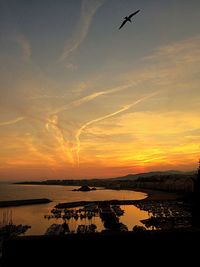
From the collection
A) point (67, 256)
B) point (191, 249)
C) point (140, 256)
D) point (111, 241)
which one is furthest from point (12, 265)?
point (191, 249)

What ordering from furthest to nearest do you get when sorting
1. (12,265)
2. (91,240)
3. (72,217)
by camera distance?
(72,217)
(91,240)
(12,265)

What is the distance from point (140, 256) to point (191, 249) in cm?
247

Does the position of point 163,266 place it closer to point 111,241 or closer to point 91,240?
point 111,241

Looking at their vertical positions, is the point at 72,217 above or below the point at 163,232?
below

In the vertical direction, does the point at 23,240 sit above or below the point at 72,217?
above

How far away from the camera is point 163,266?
13906 mm

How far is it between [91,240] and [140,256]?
2325mm

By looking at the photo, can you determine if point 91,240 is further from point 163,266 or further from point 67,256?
point 163,266

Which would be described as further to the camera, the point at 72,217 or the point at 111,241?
the point at 72,217

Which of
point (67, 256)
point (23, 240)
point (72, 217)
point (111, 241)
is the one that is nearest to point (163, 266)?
point (111, 241)

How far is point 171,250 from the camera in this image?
14422 mm

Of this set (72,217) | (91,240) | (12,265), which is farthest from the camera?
(72,217)

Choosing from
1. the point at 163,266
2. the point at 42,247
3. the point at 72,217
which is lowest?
the point at 72,217

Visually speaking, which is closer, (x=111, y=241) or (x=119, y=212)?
(x=111, y=241)
